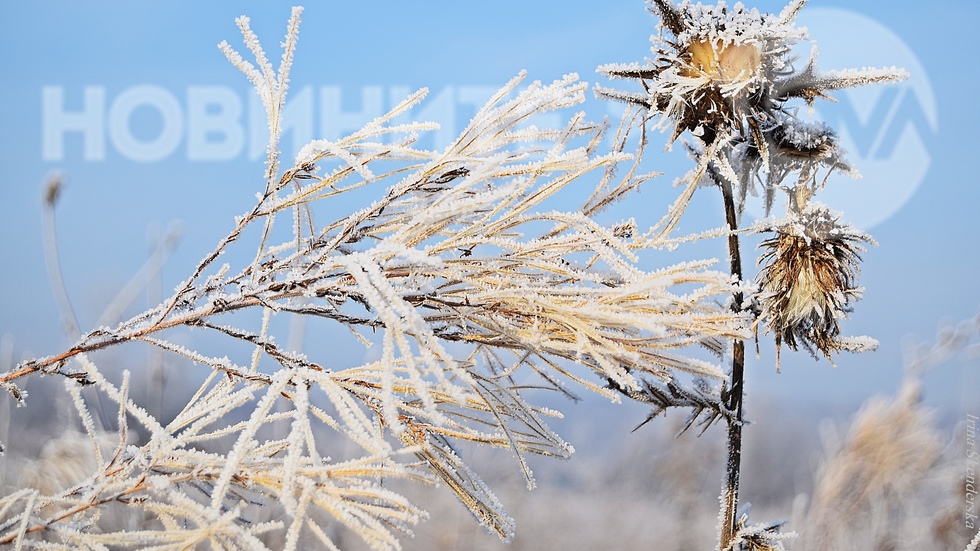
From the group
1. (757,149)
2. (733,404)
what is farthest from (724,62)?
(733,404)

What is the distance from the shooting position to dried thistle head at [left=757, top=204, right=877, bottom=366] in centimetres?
95

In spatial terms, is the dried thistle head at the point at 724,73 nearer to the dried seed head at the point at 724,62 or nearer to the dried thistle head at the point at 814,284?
the dried seed head at the point at 724,62

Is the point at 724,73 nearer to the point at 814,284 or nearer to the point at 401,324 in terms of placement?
the point at 814,284

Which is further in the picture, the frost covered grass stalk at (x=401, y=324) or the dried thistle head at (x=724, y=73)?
the dried thistle head at (x=724, y=73)

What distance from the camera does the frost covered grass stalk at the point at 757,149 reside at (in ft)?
2.94

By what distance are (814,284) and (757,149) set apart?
0.19 metres

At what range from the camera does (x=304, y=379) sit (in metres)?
0.66

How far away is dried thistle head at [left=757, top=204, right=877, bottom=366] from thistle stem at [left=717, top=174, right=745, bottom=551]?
60 millimetres

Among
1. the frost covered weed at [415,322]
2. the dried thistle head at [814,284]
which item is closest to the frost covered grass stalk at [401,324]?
the frost covered weed at [415,322]

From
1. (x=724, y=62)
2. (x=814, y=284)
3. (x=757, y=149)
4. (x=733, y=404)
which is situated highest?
(x=724, y=62)

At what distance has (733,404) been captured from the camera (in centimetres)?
95

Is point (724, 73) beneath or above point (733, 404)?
above

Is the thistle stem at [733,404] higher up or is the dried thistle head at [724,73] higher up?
the dried thistle head at [724,73]

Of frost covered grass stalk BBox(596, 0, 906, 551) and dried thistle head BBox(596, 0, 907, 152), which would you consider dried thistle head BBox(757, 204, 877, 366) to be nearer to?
frost covered grass stalk BBox(596, 0, 906, 551)
